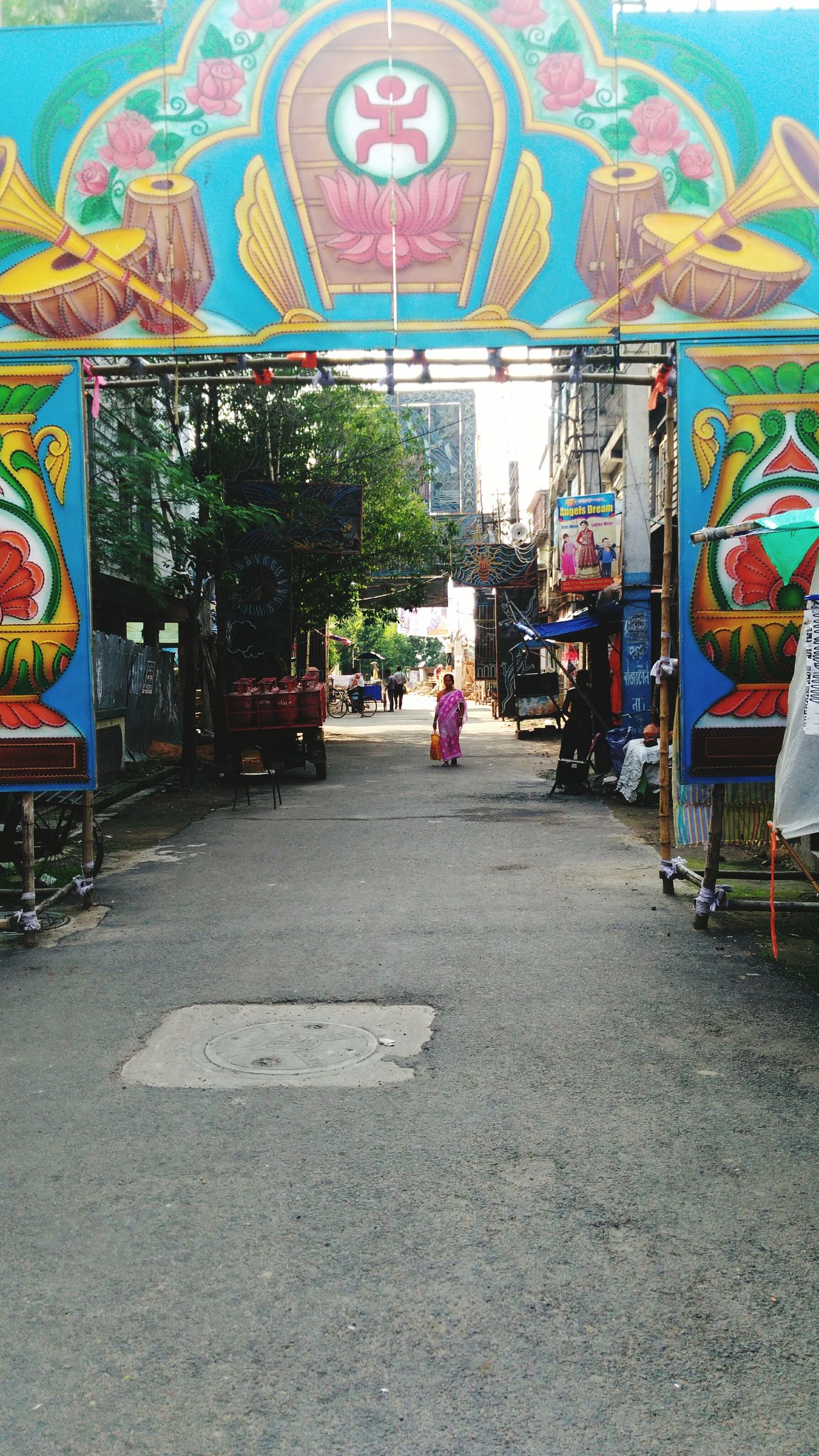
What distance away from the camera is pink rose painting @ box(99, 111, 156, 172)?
7340mm

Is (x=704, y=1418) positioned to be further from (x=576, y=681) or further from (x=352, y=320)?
(x=576, y=681)

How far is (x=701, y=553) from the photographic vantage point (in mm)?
7629

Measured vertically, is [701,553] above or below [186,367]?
below

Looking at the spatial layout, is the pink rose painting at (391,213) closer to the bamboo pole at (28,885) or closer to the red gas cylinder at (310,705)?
the bamboo pole at (28,885)

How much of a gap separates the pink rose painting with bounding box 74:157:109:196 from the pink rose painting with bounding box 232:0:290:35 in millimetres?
1223

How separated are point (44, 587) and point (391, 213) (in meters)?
3.31

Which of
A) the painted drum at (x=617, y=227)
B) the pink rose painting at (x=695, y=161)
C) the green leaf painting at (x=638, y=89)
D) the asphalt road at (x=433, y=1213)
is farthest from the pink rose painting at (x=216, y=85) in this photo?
the asphalt road at (x=433, y=1213)

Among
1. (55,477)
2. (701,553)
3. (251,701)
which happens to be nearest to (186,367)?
(55,477)

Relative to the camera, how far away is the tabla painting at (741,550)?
752cm

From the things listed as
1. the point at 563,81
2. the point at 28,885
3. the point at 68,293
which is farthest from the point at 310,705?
the point at 563,81

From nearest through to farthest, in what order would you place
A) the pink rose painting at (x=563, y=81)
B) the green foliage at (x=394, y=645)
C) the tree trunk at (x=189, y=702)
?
the pink rose painting at (x=563, y=81) < the tree trunk at (x=189, y=702) < the green foliage at (x=394, y=645)

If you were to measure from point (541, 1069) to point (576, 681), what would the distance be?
518 inches

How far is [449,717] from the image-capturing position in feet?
68.3

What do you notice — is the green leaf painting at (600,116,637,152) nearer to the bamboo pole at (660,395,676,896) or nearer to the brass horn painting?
the brass horn painting
